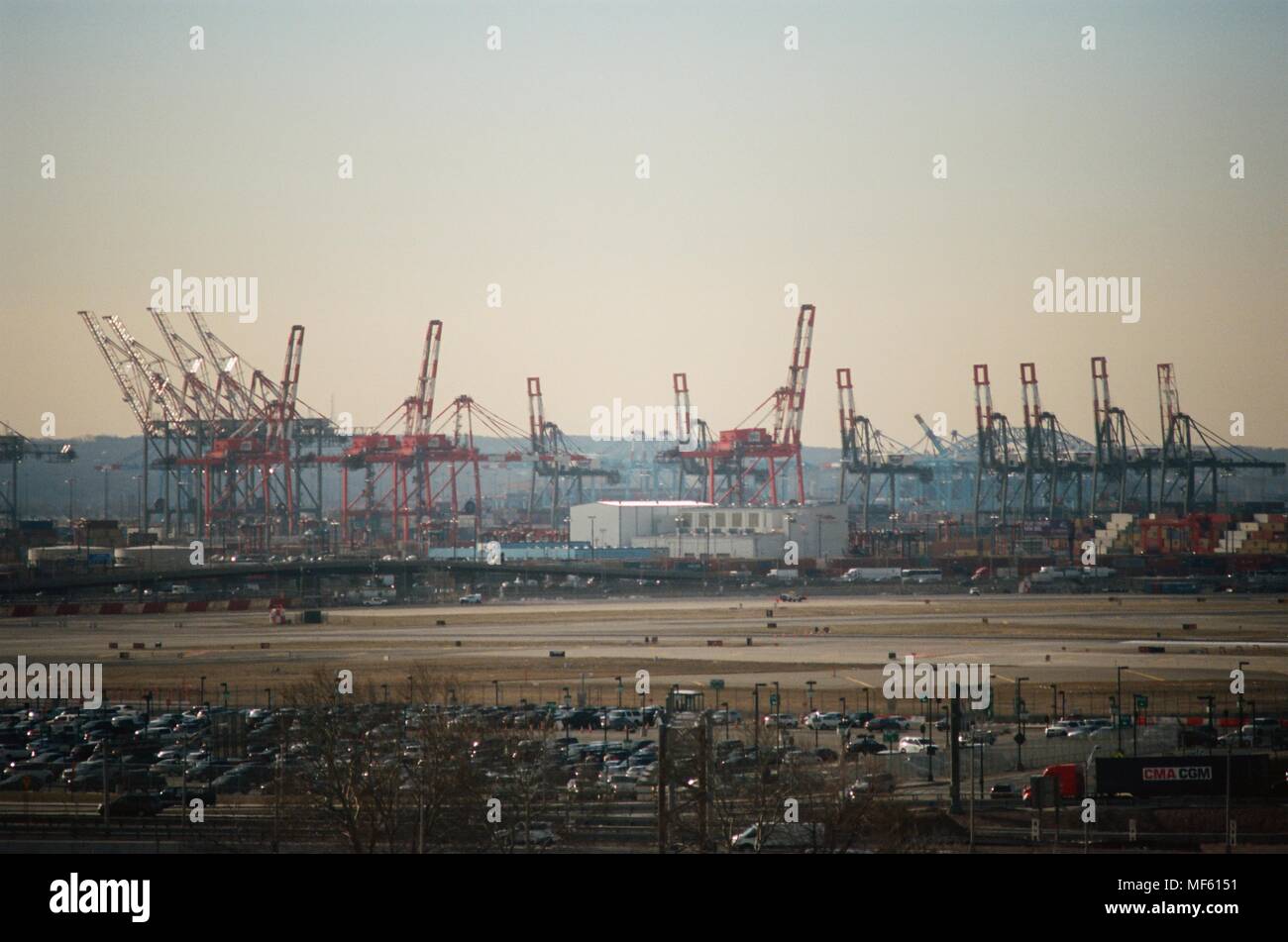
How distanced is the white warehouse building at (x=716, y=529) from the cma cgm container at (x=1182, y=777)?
152 ft

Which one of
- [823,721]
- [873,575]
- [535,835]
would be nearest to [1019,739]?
[823,721]

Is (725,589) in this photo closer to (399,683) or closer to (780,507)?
(780,507)

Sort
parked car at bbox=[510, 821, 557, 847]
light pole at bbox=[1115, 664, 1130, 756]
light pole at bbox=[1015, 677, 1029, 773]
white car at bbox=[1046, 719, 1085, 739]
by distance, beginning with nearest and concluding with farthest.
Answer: parked car at bbox=[510, 821, 557, 847] < light pole at bbox=[1015, 677, 1029, 773] < light pole at bbox=[1115, 664, 1130, 756] < white car at bbox=[1046, 719, 1085, 739]

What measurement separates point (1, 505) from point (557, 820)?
235 feet

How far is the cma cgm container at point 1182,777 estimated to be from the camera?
12852 mm

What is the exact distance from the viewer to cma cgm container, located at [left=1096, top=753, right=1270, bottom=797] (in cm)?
1285

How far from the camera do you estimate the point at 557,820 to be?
11.0m

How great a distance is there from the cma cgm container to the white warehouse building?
46.2 m

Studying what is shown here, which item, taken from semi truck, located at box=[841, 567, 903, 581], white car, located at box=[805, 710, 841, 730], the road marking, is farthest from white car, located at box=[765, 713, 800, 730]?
semi truck, located at box=[841, 567, 903, 581]

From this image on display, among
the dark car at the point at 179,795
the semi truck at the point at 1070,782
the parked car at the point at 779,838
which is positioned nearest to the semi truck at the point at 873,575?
the semi truck at the point at 1070,782

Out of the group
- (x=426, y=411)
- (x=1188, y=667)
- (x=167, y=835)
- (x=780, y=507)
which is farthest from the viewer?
(x=426, y=411)

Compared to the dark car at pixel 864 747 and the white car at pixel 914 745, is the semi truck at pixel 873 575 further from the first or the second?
the dark car at pixel 864 747

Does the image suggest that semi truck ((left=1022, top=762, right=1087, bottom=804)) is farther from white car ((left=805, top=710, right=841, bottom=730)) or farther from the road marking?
the road marking
